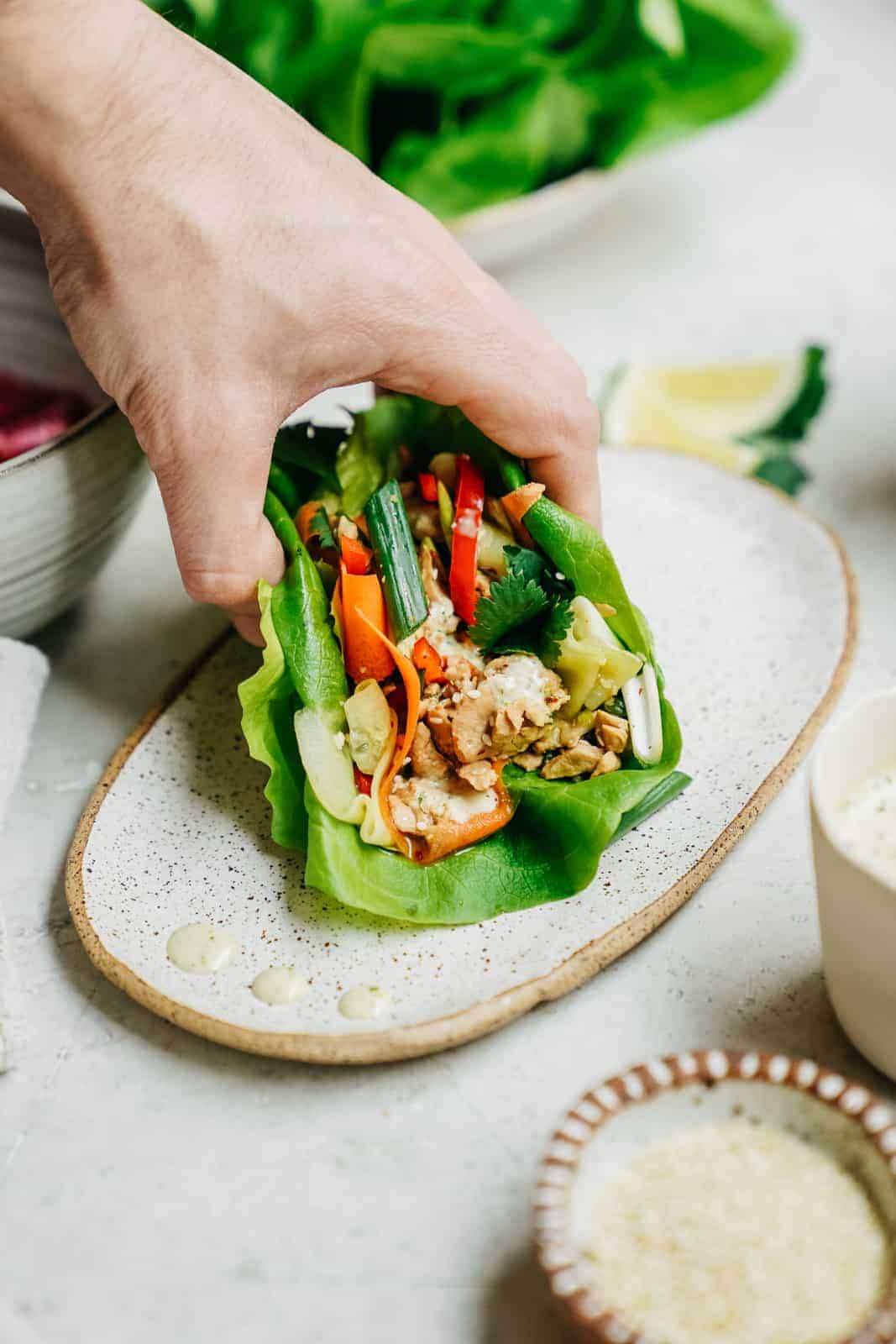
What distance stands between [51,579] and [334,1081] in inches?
41.1

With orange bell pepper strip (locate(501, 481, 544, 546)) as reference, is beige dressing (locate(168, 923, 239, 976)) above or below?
below

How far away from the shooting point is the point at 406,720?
83.7 inches

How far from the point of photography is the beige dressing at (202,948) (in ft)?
6.33

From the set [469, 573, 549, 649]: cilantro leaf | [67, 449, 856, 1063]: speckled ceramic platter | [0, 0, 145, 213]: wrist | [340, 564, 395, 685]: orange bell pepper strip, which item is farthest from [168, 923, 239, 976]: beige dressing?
[0, 0, 145, 213]: wrist

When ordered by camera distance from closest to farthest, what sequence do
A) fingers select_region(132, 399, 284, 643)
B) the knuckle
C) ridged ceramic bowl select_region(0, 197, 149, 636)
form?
fingers select_region(132, 399, 284, 643)
the knuckle
ridged ceramic bowl select_region(0, 197, 149, 636)

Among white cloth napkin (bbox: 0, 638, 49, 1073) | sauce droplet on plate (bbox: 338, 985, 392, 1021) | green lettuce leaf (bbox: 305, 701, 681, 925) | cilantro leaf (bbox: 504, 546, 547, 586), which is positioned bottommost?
white cloth napkin (bbox: 0, 638, 49, 1073)

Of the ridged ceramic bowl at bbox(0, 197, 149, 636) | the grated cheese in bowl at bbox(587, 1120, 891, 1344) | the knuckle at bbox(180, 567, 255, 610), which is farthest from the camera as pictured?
the ridged ceramic bowl at bbox(0, 197, 149, 636)

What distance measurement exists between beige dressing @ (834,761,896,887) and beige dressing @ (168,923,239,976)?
857 mm

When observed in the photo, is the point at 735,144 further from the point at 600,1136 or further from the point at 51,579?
the point at 600,1136

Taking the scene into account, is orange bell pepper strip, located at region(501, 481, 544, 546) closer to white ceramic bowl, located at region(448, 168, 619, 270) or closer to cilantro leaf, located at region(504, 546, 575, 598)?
cilantro leaf, located at region(504, 546, 575, 598)

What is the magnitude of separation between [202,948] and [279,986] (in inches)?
5.6

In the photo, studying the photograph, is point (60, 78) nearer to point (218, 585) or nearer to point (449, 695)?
point (218, 585)

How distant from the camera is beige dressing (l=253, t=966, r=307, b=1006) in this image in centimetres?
187

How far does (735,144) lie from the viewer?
14.5ft
